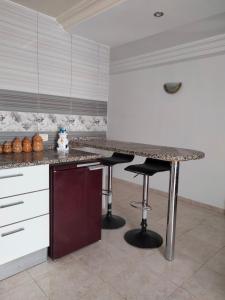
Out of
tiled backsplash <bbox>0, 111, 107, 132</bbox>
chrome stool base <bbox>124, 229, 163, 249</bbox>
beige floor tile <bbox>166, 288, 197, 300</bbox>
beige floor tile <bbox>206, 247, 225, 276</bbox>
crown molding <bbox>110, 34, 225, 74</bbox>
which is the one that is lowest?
beige floor tile <bbox>166, 288, 197, 300</bbox>

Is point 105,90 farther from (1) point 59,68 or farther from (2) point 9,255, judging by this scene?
(2) point 9,255

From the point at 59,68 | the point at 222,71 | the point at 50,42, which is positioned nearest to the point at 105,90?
the point at 59,68

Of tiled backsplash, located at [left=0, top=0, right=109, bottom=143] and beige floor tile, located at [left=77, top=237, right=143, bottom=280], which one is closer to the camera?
beige floor tile, located at [left=77, top=237, right=143, bottom=280]

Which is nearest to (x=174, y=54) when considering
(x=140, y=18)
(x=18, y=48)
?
(x=140, y=18)

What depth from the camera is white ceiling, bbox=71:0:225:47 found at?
197cm

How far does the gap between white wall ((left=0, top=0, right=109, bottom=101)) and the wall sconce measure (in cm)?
107

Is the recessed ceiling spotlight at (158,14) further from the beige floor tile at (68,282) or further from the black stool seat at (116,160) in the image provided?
the beige floor tile at (68,282)

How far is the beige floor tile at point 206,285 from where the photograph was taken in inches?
61.5

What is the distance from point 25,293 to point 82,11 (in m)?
2.51

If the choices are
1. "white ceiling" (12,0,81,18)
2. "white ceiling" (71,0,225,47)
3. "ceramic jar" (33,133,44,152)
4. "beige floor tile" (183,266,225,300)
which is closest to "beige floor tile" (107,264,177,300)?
"beige floor tile" (183,266,225,300)

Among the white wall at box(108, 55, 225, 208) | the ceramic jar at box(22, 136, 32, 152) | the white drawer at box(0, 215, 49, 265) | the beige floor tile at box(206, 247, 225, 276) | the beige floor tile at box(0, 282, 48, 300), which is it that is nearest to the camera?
the beige floor tile at box(0, 282, 48, 300)

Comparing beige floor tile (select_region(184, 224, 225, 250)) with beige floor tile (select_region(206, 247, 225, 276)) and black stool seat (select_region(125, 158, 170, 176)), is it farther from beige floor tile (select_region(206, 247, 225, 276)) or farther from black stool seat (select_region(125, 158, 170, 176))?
black stool seat (select_region(125, 158, 170, 176))

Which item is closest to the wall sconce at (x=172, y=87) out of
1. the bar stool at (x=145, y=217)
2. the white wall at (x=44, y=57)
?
the white wall at (x=44, y=57)

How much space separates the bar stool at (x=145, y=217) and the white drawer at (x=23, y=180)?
0.79 metres
